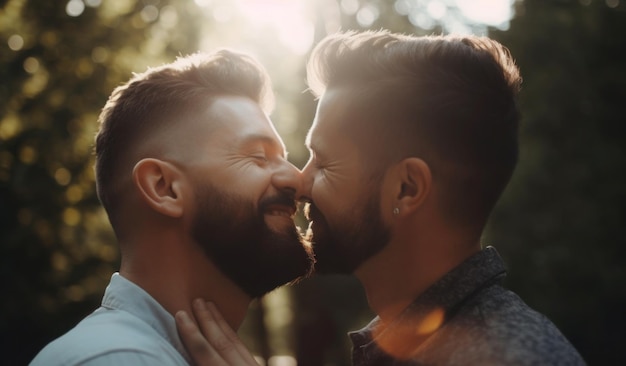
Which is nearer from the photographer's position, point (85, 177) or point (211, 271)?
point (211, 271)

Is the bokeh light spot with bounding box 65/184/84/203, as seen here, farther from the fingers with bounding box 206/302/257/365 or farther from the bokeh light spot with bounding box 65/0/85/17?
the fingers with bounding box 206/302/257/365

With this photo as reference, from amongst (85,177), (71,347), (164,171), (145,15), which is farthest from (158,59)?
(71,347)

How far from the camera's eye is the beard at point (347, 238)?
349 centimetres

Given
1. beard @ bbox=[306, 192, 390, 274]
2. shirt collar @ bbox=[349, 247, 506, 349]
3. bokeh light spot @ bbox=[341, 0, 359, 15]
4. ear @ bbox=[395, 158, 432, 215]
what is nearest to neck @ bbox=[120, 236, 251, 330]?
beard @ bbox=[306, 192, 390, 274]

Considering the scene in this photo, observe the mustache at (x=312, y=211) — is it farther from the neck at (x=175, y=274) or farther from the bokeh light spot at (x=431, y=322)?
the bokeh light spot at (x=431, y=322)

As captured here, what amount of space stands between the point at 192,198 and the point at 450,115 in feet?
4.11

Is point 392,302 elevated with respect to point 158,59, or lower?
lower

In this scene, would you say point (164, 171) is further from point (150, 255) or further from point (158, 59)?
point (158, 59)

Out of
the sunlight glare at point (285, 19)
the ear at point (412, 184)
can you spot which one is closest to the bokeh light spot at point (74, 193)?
the sunlight glare at point (285, 19)

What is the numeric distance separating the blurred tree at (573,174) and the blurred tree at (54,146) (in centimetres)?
1115

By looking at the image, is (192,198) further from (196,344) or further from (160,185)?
(196,344)

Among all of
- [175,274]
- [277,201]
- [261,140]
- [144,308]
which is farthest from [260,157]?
[144,308]

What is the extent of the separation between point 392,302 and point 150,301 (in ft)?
3.54

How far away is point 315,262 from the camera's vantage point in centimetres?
383
